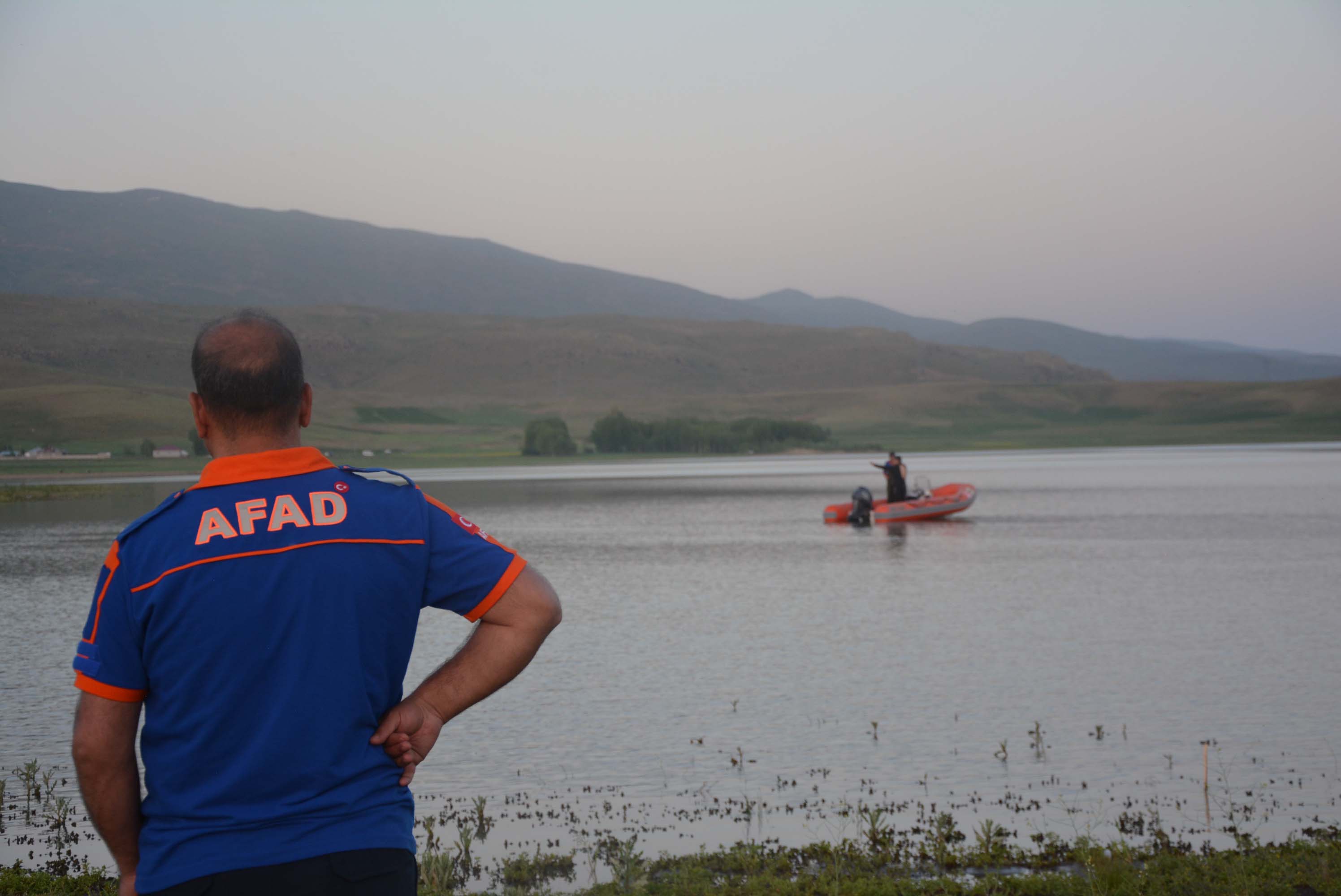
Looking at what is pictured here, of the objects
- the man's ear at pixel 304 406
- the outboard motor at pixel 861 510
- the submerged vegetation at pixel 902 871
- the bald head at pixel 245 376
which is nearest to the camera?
the bald head at pixel 245 376

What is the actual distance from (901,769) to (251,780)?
848 cm

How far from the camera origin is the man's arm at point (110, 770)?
2.83 m

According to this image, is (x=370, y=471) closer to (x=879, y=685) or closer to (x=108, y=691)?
(x=108, y=691)

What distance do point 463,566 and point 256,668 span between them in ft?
1.65

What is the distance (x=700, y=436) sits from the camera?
13388 cm

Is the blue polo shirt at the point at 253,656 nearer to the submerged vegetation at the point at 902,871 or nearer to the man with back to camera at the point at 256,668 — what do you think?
the man with back to camera at the point at 256,668

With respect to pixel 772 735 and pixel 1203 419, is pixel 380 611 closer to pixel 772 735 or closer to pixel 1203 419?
pixel 772 735

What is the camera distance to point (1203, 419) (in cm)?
16575

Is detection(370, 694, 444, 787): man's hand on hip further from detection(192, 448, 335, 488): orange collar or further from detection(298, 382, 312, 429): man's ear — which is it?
detection(298, 382, 312, 429): man's ear

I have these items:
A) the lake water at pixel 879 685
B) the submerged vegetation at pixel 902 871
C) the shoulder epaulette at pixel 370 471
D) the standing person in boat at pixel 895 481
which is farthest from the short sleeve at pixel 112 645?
the standing person in boat at pixel 895 481

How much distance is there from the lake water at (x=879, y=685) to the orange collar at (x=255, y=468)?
6.40m

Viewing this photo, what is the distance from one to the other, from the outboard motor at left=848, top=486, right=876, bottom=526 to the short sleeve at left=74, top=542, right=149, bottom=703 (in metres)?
35.3

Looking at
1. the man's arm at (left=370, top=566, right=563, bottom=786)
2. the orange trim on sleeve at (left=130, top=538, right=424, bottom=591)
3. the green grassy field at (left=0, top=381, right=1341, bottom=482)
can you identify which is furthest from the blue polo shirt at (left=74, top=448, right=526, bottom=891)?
the green grassy field at (left=0, top=381, right=1341, bottom=482)

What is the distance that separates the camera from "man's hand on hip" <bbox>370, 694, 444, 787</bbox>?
115 inches
